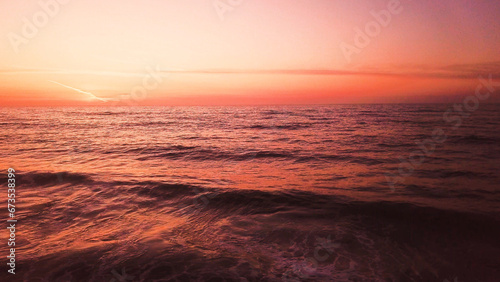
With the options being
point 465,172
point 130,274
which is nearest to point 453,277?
point 130,274

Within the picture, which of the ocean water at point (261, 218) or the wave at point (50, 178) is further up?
the ocean water at point (261, 218)

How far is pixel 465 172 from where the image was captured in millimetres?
10977

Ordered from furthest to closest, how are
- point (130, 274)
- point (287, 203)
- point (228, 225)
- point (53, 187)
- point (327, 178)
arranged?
point (327, 178) → point (53, 187) → point (287, 203) → point (228, 225) → point (130, 274)

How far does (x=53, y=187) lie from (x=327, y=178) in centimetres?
1023

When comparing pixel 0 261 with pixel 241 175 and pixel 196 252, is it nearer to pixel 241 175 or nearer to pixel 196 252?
pixel 196 252

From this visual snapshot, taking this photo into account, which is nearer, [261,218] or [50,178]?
[261,218]

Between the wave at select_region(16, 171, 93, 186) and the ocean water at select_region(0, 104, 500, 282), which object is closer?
the ocean water at select_region(0, 104, 500, 282)

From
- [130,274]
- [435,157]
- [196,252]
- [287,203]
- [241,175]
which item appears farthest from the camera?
[435,157]

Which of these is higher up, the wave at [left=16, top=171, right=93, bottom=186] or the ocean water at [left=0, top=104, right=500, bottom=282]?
the ocean water at [left=0, top=104, right=500, bottom=282]

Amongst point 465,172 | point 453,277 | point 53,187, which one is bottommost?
point 53,187

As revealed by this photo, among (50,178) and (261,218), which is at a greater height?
(261,218)

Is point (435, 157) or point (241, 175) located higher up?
point (435, 157)

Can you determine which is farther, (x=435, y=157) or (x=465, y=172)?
(x=435, y=157)

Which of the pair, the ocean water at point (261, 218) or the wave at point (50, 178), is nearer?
the ocean water at point (261, 218)
